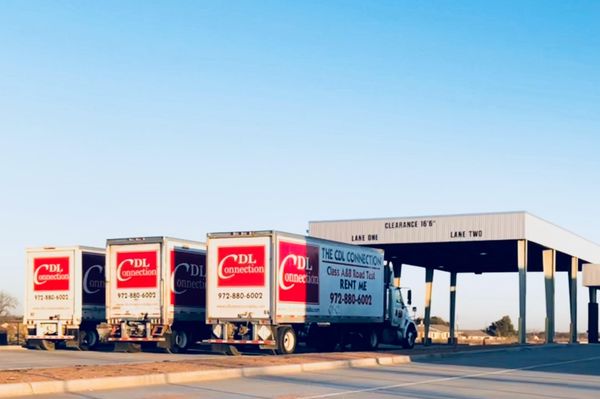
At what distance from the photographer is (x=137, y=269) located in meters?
31.2

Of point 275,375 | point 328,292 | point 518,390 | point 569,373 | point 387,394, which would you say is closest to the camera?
point 387,394

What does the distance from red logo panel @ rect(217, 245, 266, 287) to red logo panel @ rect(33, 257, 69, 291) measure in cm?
637

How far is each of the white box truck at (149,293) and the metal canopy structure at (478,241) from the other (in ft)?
60.9

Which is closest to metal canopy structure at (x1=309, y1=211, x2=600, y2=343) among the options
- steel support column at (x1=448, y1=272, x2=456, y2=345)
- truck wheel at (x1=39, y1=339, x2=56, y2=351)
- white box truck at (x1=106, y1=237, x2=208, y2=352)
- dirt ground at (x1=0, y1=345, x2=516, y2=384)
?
steel support column at (x1=448, y1=272, x2=456, y2=345)

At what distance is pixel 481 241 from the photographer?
4706 cm

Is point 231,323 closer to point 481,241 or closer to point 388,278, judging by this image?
point 388,278

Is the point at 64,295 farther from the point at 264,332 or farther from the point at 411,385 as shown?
the point at 411,385

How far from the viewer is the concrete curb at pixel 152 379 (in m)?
16.8

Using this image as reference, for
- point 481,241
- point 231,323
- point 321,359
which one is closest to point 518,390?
point 321,359

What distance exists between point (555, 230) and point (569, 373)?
29020 mm

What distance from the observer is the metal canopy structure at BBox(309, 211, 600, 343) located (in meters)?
46.5

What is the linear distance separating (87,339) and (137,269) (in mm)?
4189

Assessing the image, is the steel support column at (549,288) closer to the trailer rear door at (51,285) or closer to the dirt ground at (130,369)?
the dirt ground at (130,369)

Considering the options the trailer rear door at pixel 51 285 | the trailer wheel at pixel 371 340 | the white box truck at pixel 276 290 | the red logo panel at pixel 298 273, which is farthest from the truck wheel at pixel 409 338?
the trailer rear door at pixel 51 285
